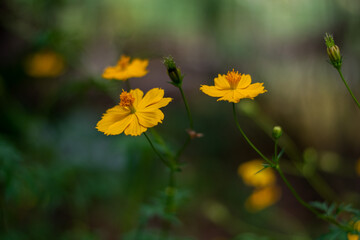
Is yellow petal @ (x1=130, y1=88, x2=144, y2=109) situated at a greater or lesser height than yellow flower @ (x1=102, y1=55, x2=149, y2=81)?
lesser

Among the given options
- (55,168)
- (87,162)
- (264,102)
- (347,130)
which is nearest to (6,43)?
(87,162)

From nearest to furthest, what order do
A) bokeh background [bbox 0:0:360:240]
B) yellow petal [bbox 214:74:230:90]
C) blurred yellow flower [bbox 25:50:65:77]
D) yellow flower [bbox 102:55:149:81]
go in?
1. yellow petal [bbox 214:74:230:90]
2. yellow flower [bbox 102:55:149:81]
3. bokeh background [bbox 0:0:360:240]
4. blurred yellow flower [bbox 25:50:65:77]

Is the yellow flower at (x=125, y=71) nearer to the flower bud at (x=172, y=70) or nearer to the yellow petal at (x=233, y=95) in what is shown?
the flower bud at (x=172, y=70)

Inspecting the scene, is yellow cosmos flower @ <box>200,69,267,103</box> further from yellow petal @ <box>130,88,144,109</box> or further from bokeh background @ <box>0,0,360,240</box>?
bokeh background @ <box>0,0,360,240</box>

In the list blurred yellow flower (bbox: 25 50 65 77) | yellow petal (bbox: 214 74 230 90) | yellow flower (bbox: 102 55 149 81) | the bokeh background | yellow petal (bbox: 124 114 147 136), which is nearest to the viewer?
yellow petal (bbox: 124 114 147 136)

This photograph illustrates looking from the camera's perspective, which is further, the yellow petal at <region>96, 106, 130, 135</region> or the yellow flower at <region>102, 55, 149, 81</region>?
the yellow flower at <region>102, 55, 149, 81</region>

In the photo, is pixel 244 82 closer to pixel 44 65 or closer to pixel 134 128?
pixel 134 128

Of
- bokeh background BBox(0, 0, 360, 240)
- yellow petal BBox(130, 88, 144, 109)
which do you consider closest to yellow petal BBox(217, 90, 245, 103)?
yellow petal BBox(130, 88, 144, 109)

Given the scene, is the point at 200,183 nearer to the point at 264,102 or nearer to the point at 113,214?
the point at 113,214
